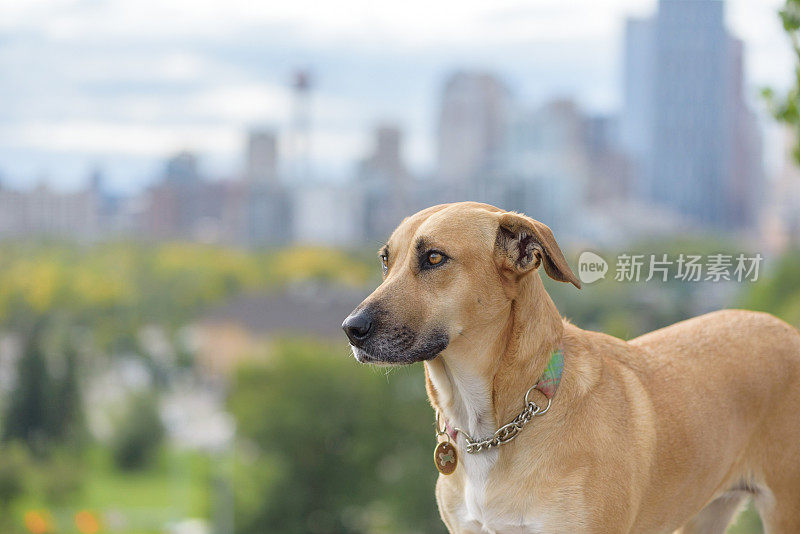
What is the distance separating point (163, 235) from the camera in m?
49.3

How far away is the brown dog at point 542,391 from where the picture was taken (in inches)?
82.0

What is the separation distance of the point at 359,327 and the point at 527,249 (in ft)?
1.40

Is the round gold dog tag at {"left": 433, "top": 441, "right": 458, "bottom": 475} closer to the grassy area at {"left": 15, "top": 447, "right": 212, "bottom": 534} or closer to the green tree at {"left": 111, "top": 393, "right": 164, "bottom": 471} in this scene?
the grassy area at {"left": 15, "top": 447, "right": 212, "bottom": 534}

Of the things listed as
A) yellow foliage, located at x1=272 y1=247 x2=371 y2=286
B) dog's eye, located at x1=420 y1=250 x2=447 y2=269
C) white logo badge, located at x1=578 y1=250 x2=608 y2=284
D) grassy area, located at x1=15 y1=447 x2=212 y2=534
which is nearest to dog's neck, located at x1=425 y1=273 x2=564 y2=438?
dog's eye, located at x1=420 y1=250 x2=447 y2=269

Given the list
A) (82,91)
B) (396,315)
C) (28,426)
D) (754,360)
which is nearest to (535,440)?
(396,315)

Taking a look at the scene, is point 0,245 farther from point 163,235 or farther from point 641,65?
point 641,65

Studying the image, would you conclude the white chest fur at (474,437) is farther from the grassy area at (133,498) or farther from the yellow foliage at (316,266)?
the yellow foliage at (316,266)

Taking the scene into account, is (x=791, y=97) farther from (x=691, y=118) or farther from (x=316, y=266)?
(x=691, y=118)

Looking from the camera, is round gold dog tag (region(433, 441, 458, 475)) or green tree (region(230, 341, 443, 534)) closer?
round gold dog tag (region(433, 441, 458, 475))

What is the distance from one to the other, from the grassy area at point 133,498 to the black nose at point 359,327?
106ft

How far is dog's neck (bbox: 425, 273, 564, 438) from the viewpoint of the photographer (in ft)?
7.07

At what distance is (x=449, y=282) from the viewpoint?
6.97ft

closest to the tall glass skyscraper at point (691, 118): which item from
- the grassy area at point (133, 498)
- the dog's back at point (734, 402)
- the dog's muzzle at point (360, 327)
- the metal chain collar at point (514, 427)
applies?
the grassy area at point (133, 498)

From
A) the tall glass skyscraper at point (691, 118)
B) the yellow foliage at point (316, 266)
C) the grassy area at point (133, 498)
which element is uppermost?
the tall glass skyscraper at point (691, 118)
